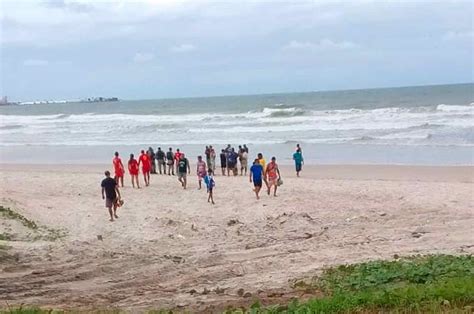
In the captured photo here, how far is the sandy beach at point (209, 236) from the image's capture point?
1006 centimetres

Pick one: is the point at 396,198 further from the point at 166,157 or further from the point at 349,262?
the point at 166,157

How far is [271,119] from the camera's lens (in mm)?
63594

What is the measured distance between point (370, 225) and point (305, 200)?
11.6ft

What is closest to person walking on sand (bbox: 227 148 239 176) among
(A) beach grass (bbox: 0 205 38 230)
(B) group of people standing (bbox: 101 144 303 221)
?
(B) group of people standing (bbox: 101 144 303 221)

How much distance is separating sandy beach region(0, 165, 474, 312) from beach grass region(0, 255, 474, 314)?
2.33ft

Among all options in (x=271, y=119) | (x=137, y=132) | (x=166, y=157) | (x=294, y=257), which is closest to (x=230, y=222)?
(x=294, y=257)

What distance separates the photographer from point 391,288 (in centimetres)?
785

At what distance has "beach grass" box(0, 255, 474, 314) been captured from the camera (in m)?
6.55

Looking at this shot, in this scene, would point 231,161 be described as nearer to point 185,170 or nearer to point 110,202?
point 185,170

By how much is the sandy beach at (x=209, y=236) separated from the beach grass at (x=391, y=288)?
71 cm

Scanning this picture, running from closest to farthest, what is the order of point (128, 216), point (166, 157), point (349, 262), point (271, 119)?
point (349, 262) → point (128, 216) → point (166, 157) → point (271, 119)

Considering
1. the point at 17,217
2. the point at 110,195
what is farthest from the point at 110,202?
the point at 17,217

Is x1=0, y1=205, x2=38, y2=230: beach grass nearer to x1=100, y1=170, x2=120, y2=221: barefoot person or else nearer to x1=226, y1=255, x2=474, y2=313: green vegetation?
x1=100, y1=170, x2=120, y2=221: barefoot person

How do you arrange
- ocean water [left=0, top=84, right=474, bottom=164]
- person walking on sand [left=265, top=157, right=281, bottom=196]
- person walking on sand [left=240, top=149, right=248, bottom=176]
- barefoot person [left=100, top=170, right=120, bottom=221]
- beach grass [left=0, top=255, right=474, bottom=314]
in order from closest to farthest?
beach grass [left=0, top=255, right=474, bottom=314] < barefoot person [left=100, top=170, right=120, bottom=221] < person walking on sand [left=265, top=157, right=281, bottom=196] < person walking on sand [left=240, top=149, right=248, bottom=176] < ocean water [left=0, top=84, right=474, bottom=164]
